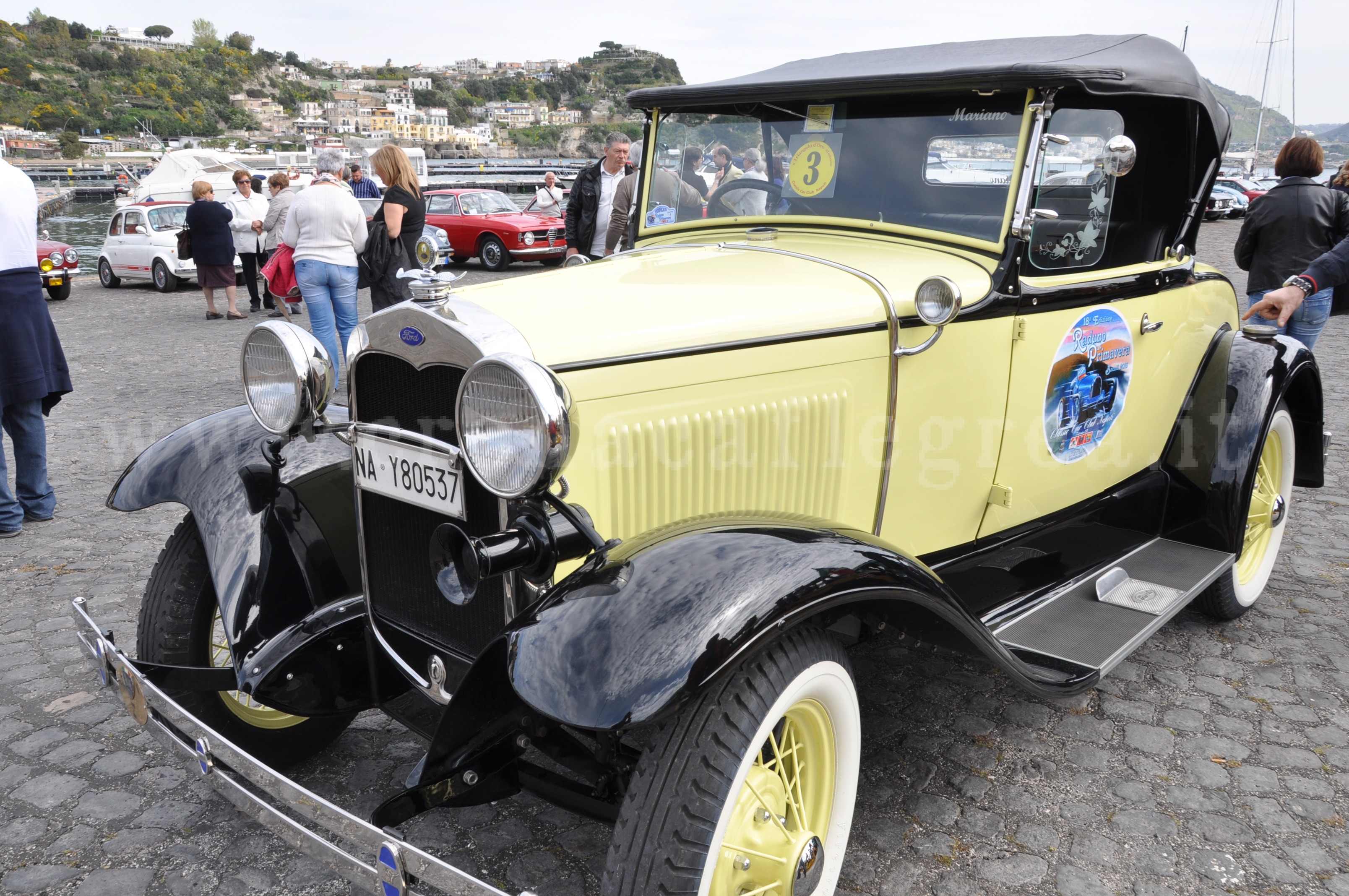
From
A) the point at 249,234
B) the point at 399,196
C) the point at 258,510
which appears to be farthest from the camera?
the point at 249,234

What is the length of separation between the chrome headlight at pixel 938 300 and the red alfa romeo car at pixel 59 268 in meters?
14.9

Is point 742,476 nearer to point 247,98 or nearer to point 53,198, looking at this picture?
point 53,198

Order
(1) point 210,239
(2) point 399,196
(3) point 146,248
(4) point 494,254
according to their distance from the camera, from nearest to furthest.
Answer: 1. (2) point 399,196
2. (1) point 210,239
3. (3) point 146,248
4. (4) point 494,254

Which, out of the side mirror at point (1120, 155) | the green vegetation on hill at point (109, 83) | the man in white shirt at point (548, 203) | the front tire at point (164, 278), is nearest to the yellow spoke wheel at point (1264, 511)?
the side mirror at point (1120, 155)

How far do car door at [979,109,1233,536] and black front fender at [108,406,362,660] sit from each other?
2.03 metres

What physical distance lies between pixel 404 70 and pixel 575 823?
179816 mm

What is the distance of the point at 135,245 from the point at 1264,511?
56.2 feet

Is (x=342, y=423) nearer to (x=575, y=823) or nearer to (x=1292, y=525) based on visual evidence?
(x=575, y=823)

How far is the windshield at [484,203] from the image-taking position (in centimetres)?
1678

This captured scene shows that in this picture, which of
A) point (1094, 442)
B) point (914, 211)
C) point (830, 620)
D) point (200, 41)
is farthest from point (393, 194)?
point (200, 41)

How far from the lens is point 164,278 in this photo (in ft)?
51.1

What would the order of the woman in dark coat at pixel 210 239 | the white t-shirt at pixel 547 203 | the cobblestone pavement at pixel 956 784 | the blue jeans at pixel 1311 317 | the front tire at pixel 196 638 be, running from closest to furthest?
the cobblestone pavement at pixel 956 784, the front tire at pixel 196 638, the blue jeans at pixel 1311 317, the woman in dark coat at pixel 210 239, the white t-shirt at pixel 547 203

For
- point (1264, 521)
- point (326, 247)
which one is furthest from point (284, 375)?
point (326, 247)

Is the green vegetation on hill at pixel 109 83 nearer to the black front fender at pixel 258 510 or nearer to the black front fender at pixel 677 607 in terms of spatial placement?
the black front fender at pixel 258 510
